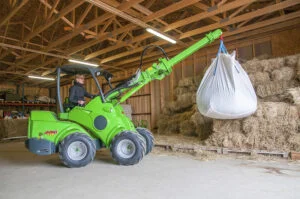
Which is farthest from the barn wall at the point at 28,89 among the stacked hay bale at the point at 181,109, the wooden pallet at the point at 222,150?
the wooden pallet at the point at 222,150

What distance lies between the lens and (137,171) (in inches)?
159

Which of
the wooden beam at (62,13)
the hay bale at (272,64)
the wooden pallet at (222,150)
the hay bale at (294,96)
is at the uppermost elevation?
the wooden beam at (62,13)

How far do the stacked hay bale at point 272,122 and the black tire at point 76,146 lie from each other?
2.81 meters

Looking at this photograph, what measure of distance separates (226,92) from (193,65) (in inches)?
240

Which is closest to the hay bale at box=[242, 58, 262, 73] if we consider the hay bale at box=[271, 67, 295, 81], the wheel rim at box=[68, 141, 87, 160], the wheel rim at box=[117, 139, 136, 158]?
the hay bale at box=[271, 67, 295, 81]

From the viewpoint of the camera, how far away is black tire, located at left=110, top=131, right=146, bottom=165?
14.6 feet

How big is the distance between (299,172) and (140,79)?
3.33 meters

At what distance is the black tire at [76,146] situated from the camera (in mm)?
4426

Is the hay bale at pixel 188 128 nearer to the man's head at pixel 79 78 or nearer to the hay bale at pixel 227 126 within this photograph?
the hay bale at pixel 227 126

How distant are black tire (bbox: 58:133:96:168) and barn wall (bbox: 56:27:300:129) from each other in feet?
21.7

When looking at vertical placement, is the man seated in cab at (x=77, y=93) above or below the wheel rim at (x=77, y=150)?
above

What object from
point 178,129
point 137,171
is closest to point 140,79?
point 137,171

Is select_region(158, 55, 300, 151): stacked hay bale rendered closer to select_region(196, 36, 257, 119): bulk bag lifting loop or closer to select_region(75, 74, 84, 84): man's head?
select_region(196, 36, 257, 119): bulk bag lifting loop

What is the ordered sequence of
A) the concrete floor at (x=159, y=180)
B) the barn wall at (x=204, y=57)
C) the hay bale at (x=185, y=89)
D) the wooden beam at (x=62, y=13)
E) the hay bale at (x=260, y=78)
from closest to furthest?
the concrete floor at (x=159, y=180) < the wooden beam at (x=62, y=13) < the hay bale at (x=260, y=78) < the barn wall at (x=204, y=57) < the hay bale at (x=185, y=89)
